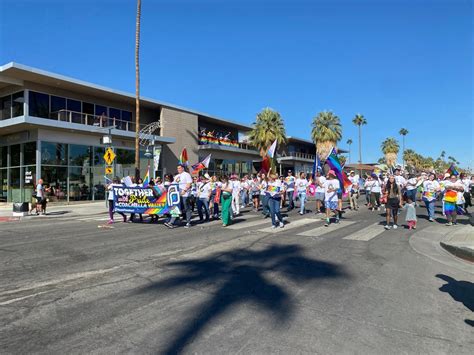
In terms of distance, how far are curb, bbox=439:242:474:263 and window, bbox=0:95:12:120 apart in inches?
1013

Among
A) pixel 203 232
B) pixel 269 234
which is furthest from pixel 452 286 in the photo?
pixel 203 232

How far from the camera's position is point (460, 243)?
8109 millimetres

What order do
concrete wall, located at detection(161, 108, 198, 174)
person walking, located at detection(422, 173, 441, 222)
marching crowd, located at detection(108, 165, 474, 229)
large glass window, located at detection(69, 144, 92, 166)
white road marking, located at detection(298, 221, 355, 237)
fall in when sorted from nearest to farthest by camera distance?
white road marking, located at detection(298, 221, 355, 237)
marching crowd, located at detection(108, 165, 474, 229)
person walking, located at detection(422, 173, 441, 222)
large glass window, located at detection(69, 144, 92, 166)
concrete wall, located at detection(161, 108, 198, 174)

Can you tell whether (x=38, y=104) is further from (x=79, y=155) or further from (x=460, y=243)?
(x=460, y=243)

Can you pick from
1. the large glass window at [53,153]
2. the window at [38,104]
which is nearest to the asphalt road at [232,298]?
the large glass window at [53,153]

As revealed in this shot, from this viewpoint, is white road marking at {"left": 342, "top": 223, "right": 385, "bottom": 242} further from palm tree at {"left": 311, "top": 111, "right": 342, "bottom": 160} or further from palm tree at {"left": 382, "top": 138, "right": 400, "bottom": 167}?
palm tree at {"left": 382, "top": 138, "right": 400, "bottom": 167}

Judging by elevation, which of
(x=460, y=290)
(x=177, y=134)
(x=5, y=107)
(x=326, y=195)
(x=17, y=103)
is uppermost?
(x=17, y=103)

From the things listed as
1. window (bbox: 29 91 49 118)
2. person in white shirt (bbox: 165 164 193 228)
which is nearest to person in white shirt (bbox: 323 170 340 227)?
person in white shirt (bbox: 165 164 193 228)

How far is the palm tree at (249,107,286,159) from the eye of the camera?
1483 inches

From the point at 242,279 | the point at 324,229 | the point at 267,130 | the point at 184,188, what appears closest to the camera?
the point at 242,279

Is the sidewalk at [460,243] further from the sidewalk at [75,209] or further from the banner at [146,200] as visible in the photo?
the sidewalk at [75,209]

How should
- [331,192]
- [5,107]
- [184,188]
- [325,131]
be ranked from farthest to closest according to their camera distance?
[325,131], [5,107], [331,192], [184,188]

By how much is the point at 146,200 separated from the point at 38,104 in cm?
1550

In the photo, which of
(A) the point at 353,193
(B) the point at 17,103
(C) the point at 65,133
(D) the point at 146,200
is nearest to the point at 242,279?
(D) the point at 146,200
